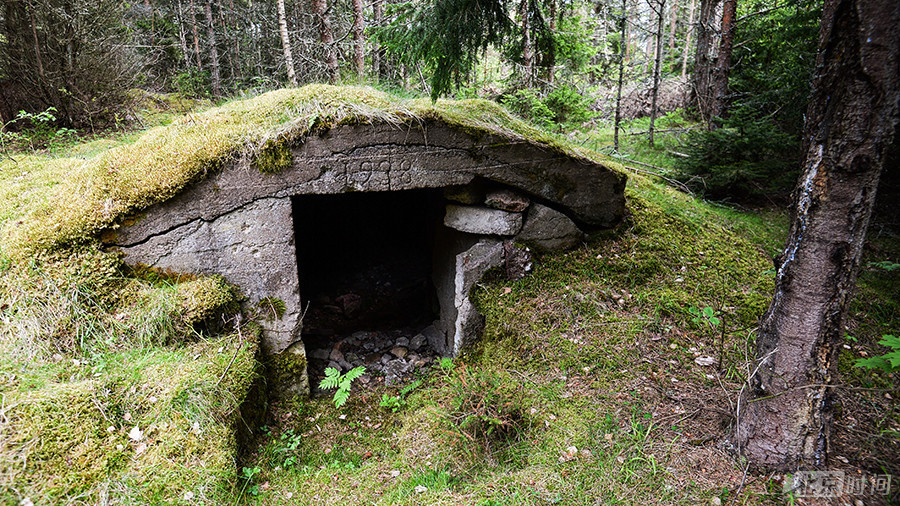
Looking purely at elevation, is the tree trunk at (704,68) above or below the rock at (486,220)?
above

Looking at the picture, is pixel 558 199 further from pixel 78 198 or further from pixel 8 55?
pixel 8 55

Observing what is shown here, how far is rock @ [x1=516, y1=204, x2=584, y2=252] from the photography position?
4254 mm

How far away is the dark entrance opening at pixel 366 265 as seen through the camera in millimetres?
5820

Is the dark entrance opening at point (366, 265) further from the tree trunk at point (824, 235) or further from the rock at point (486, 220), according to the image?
the tree trunk at point (824, 235)

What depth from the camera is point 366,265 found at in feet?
21.3

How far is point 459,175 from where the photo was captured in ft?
12.7

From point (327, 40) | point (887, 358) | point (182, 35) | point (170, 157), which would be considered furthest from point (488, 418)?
point (182, 35)

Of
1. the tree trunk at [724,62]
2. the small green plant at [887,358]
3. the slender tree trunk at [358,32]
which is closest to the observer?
the small green plant at [887,358]

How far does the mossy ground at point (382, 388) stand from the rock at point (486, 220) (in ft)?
1.74

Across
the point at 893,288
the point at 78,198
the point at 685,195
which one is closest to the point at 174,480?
the point at 78,198

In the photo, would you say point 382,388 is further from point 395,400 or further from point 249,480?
point 249,480

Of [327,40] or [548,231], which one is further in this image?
[327,40]

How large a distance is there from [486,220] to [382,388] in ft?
6.51

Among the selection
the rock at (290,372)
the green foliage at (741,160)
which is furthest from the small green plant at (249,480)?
A: the green foliage at (741,160)
